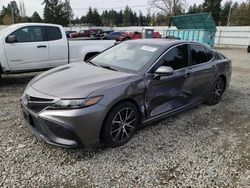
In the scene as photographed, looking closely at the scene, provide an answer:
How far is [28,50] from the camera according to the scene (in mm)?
6035

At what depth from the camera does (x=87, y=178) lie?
8.70ft

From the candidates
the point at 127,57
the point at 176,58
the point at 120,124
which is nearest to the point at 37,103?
the point at 120,124

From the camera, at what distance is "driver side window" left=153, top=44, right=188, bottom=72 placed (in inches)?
144

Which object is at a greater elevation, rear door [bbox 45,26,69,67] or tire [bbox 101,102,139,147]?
rear door [bbox 45,26,69,67]

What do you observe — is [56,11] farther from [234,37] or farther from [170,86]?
[170,86]

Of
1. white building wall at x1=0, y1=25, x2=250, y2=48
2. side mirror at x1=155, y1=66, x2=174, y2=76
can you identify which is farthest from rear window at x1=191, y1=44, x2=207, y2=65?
white building wall at x1=0, y1=25, x2=250, y2=48

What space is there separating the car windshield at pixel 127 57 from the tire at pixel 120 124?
0.66 metres

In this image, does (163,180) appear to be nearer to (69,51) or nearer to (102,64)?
(102,64)

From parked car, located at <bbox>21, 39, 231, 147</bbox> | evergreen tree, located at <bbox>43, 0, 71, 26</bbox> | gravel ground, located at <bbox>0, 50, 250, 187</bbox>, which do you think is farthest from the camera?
evergreen tree, located at <bbox>43, 0, 71, 26</bbox>

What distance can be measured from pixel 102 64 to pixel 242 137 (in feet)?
8.80

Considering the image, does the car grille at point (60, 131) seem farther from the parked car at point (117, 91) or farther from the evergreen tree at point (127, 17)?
the evergreen tree at point (127, 17)

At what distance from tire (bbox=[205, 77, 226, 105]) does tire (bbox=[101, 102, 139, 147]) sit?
2330 mm

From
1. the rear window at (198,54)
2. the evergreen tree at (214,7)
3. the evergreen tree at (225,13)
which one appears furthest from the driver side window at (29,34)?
the evergreen tree at (225,13)

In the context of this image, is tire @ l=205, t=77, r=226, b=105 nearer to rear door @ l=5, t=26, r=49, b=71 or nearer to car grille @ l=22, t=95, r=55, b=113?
car grille @ l=22, t=95, r=55, b=113
